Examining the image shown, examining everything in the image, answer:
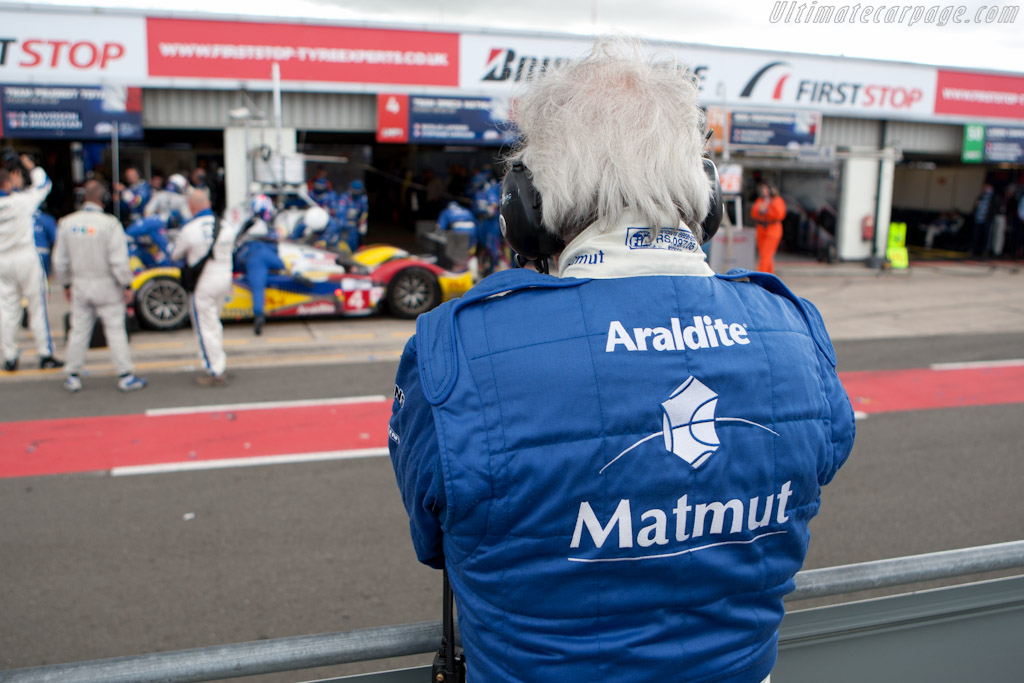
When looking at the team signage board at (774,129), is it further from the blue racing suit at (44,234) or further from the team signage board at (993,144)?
the blue racing suit at (44,234)

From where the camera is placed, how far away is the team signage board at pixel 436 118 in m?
15.2

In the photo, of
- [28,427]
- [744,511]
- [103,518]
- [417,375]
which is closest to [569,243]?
[417,375]

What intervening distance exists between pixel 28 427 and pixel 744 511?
685cm

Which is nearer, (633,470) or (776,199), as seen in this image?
(633,470)

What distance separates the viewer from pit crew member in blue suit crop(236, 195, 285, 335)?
989cm

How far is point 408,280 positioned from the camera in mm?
11172

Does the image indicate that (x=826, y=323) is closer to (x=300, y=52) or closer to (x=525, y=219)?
(x=300, y=52)

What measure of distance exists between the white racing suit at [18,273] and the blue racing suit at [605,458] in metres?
8.33

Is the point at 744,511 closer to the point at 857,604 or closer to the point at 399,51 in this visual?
the point at 857,604

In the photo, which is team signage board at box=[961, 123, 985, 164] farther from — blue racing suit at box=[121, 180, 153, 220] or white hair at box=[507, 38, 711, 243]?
white hair at box=[507, 38, 711, 243]

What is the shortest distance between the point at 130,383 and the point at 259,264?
2.54 meters

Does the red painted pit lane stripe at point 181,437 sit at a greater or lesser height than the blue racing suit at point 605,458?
lesser

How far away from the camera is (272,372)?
28.4 feet

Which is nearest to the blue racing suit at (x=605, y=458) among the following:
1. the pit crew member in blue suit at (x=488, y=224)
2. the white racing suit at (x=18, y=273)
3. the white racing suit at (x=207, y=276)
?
the white racing suit at (x=207, y=276)
